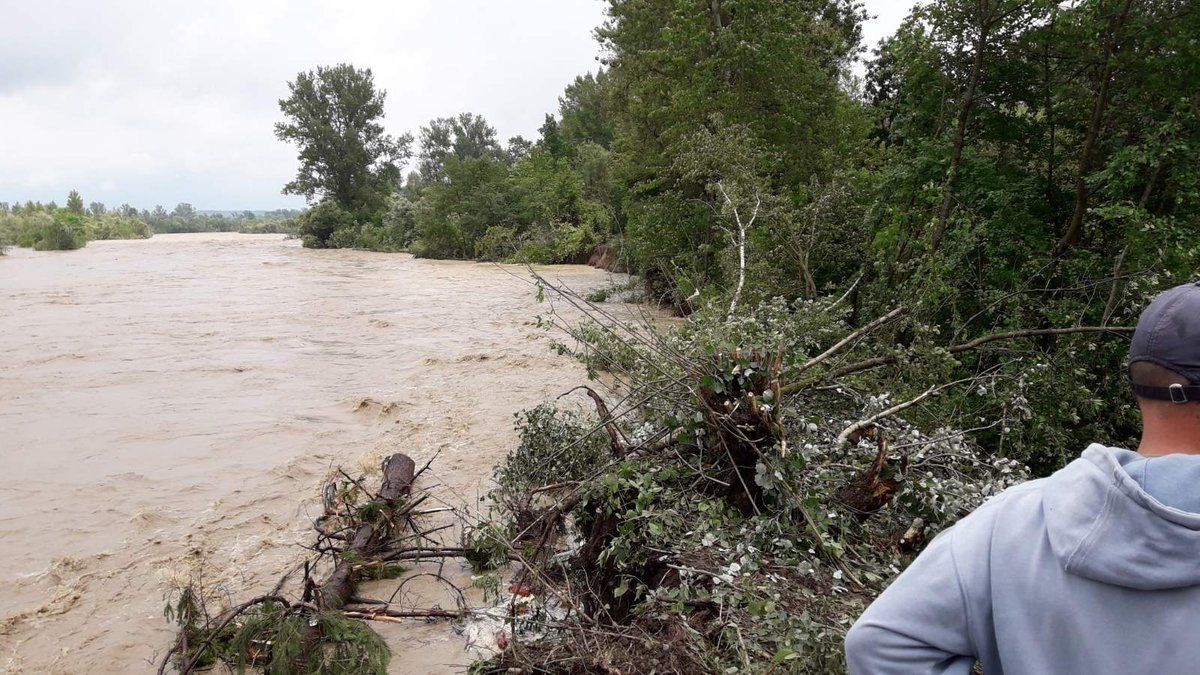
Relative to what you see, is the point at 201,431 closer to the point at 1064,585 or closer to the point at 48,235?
the point at 1064,585

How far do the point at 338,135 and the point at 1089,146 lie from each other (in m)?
41.0

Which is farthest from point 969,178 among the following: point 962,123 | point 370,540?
point 370,540

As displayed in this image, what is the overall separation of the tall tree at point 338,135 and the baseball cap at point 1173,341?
138ft

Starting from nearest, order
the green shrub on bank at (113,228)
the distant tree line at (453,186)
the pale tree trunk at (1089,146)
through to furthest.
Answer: the pale tree trunk at (1089,146) → the distant tree line at (453,186) → the green shrub on bank at (113,228)

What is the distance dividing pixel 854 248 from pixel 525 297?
32.2ft

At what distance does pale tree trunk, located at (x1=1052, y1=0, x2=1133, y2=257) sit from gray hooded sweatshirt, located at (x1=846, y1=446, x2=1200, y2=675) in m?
5.98

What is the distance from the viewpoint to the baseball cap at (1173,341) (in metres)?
1.16

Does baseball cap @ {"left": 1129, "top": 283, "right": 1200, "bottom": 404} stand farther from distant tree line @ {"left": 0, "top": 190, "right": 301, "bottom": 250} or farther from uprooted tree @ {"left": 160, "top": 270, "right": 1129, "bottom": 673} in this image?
distant tree line @ {"left": 0, "top": 190, "right": 301, "bottom": 250}

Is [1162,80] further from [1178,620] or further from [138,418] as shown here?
[138,418]

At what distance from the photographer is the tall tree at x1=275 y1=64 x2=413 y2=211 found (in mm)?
39562

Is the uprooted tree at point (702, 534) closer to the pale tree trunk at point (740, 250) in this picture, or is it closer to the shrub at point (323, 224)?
the pale tree trunk at point (740, 250)

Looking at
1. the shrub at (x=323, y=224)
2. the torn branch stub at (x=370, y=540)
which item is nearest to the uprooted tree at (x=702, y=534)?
the torn branch stub at (x=370, y=540)

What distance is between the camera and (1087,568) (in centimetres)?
108

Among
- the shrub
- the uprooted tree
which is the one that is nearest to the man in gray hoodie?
the uprooted tree
